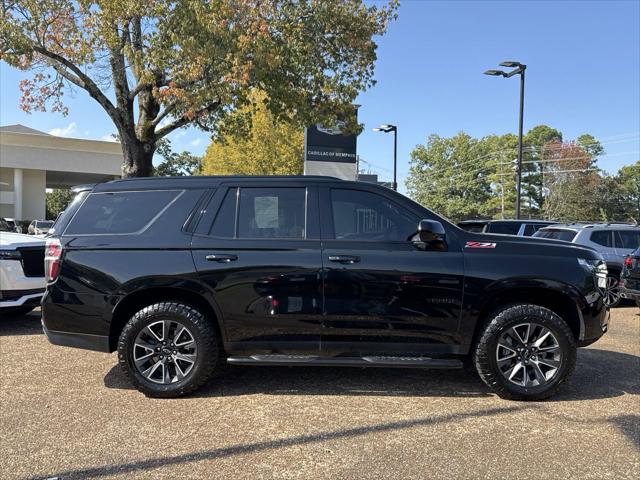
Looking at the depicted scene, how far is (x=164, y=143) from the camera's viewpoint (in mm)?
61156

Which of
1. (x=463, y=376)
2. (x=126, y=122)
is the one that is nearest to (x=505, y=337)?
(x=463, y=376)

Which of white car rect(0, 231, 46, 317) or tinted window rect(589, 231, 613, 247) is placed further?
tinted window rect(589, 231, 613, 247)

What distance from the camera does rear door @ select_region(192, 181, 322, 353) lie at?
14.7 feet

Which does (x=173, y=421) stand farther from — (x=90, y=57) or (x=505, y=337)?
(x=90, y=57)

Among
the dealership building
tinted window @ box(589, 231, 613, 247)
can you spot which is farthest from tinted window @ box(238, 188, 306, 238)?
the dealership building

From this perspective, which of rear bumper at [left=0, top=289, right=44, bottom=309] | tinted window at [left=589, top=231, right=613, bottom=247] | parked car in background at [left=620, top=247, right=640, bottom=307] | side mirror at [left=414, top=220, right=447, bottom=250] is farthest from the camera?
tinted window at [left=589, top=231, right=613, bottom=247]

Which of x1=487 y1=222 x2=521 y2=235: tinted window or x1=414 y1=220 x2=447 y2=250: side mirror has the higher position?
x1=487 y1=222 x2=521 y2=235: tinted window

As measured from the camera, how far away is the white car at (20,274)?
687 cm

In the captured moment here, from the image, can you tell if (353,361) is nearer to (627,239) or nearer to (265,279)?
(265,279)

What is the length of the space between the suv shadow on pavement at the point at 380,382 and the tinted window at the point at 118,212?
149cm

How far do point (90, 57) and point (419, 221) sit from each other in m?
11.9

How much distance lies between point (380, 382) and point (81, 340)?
109 inches

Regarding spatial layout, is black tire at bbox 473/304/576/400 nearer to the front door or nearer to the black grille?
the front door

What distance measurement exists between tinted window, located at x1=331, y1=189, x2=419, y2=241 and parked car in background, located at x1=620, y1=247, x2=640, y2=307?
590 cm
